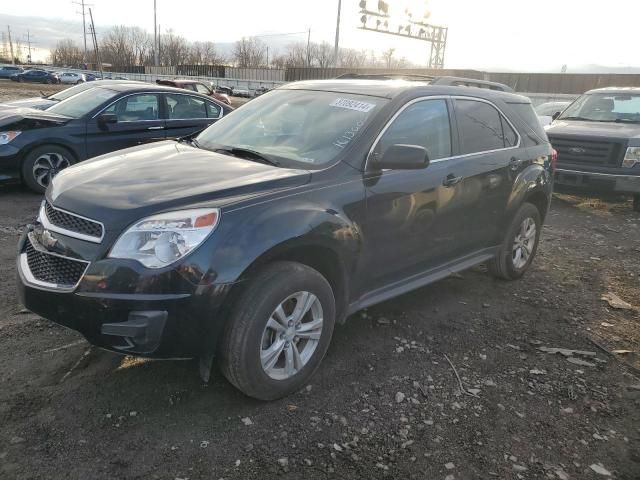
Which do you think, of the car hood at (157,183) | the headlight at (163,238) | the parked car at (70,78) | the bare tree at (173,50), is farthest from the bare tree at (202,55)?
the headlight at (163,238)

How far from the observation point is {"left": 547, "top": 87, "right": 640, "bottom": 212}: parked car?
27.1 feet

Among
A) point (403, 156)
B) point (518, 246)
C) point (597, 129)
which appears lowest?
point (518, 246)

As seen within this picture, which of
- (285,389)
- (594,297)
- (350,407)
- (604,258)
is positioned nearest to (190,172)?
(285,389)

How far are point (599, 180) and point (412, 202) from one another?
617 cm

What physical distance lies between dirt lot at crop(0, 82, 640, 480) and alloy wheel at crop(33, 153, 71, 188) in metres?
3.24

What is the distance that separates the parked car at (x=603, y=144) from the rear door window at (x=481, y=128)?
454 centimetres

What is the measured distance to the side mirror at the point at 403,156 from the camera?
3.27 m

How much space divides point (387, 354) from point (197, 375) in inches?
51.3

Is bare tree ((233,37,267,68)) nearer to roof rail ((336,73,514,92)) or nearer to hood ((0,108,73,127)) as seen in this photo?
hood ((0,108,73,127))

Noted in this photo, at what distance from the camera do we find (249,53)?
8856 cm

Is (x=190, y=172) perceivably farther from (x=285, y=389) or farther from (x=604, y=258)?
(x=604, y=258)

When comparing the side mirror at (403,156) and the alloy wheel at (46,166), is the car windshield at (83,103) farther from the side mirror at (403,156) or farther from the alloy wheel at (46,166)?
the side mirror at (403,156)

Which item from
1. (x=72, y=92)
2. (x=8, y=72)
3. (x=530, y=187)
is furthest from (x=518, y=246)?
(x=8, y=72)

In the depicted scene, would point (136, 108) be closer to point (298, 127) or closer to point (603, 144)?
point (298, 127)
